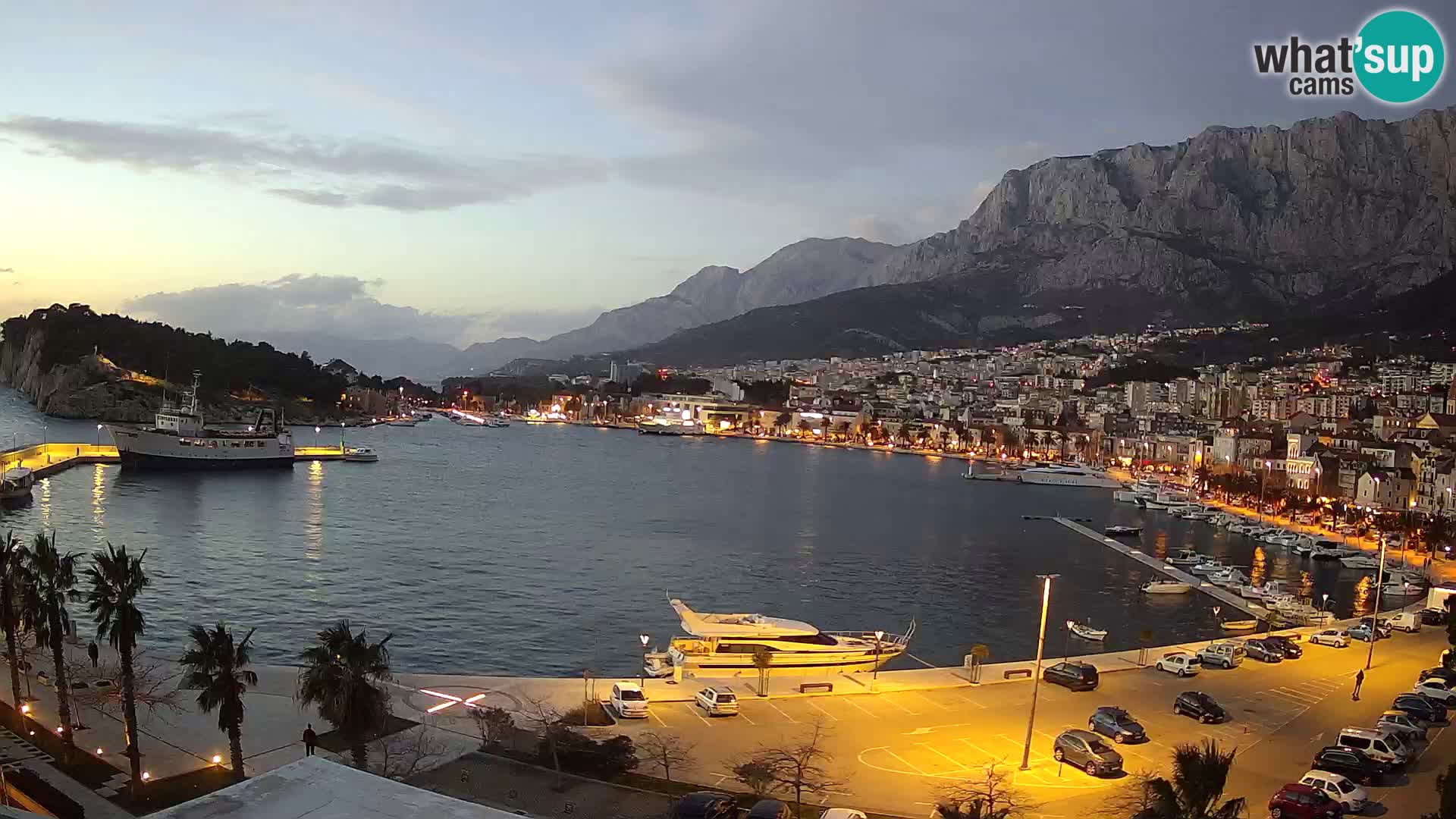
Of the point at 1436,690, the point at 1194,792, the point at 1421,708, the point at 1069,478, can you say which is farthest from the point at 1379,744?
the point at 1069,478

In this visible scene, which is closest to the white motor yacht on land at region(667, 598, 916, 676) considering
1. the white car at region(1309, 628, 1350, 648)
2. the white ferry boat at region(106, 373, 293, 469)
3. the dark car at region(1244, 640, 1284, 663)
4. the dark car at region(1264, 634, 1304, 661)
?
the dark car at region(1244, 640, 1284, 663)

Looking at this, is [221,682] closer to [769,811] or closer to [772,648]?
[769,811]

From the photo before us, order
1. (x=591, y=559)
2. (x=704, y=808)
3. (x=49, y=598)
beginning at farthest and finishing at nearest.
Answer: (x=591, y=559) < (x=49, y=598) < (x=704, y=808)

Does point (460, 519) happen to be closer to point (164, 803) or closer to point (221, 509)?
point (221, 509)

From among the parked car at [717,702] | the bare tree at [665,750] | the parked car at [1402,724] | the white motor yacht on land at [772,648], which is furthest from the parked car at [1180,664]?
the bare tree at [665,750]

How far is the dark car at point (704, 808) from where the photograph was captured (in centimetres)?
1040

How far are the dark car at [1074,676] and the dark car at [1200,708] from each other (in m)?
1.56

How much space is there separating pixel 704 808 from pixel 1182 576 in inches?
1154

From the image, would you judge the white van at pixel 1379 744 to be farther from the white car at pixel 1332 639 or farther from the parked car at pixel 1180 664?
the white car at pixel 1332 639

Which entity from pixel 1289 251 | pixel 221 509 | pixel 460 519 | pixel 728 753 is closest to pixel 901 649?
pixel 728 753

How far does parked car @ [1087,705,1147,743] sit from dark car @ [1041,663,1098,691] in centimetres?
223

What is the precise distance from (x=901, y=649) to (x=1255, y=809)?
10.9 metres

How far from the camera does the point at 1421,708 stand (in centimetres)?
1528

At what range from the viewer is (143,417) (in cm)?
8812
